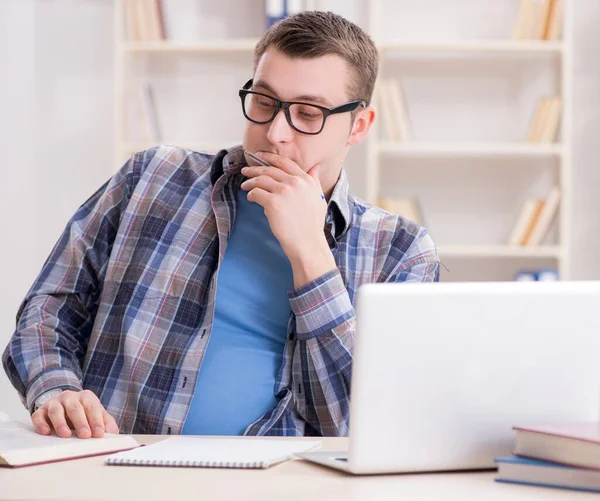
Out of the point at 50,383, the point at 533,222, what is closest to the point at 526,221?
the point at 533,222

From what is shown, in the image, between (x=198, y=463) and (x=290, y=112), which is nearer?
(x=198, y=463)

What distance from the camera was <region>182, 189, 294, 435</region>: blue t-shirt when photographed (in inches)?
62.3

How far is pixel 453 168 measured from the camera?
12.6ft

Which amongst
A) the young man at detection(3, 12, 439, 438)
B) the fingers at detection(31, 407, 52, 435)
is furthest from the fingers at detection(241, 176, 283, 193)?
the fingers at detection(31, 407, 52, 435)

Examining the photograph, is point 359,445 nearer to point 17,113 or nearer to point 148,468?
point 148,468

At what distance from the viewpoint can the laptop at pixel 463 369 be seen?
1.00 meters

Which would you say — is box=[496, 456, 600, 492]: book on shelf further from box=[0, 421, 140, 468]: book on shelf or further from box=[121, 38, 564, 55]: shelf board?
box=[121, 38, 564, 55]: shelf board

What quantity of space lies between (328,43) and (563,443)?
3.27 feet

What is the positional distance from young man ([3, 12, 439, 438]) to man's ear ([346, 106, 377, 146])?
50 millimetres

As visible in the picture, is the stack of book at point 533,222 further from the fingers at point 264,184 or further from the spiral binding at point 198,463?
the spiral binding at point 198,463

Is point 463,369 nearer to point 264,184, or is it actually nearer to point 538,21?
point 264,184

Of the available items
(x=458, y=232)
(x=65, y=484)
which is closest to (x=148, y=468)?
(x=65, y=484)

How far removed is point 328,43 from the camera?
173 centimetres

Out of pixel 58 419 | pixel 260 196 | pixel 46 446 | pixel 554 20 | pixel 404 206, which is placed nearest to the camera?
pixel 46 446
